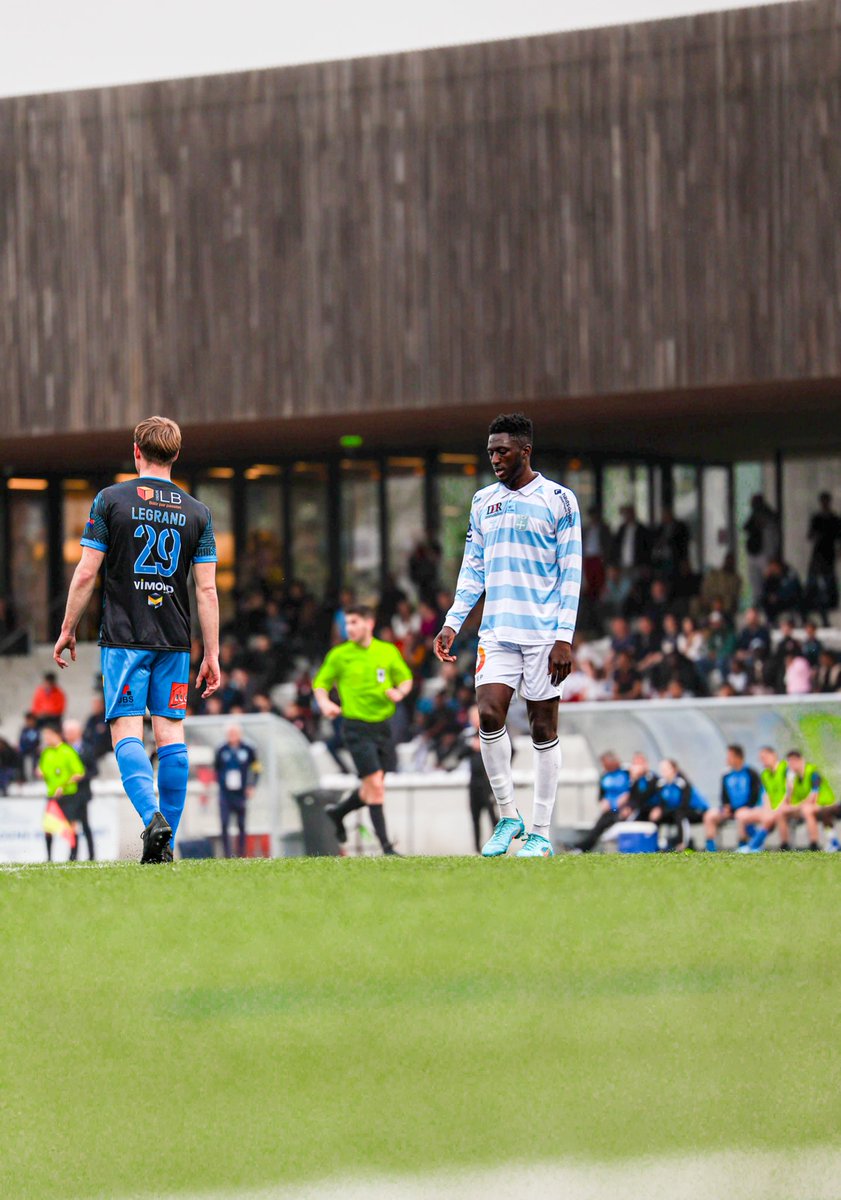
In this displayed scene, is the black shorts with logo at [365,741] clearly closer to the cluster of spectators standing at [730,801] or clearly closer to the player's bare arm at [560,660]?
the cluster of spectators standing at [730,801]

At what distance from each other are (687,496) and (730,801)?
58.2ft

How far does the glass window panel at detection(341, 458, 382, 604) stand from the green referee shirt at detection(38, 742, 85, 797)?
14.6m

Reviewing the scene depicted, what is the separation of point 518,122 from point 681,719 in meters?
11.1

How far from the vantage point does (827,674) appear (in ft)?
75.2

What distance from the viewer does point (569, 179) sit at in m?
26.2

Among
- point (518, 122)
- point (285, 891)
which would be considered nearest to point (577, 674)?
point (518, 122)

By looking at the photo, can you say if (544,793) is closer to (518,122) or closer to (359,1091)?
(359,1091)

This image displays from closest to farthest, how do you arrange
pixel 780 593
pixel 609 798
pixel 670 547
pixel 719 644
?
pixel 609 798 → pixel 719 644 → pixel 780 593 → pixel 670 547

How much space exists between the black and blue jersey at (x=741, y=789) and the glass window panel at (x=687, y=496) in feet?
55.1

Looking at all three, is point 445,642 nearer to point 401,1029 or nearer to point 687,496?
point 401,1029

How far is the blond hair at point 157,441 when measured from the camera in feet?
26.7

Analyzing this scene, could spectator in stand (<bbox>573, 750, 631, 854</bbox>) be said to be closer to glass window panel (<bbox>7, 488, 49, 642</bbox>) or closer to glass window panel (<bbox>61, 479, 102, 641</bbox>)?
glass window panel (<bbox>61, 479, 102, 641</bbox>)

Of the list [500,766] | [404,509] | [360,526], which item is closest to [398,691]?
[500,766]

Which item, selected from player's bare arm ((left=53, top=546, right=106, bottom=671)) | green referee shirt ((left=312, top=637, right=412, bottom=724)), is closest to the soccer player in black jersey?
player's bare arm ((left=53, top=546, right=106, bottom=671))
